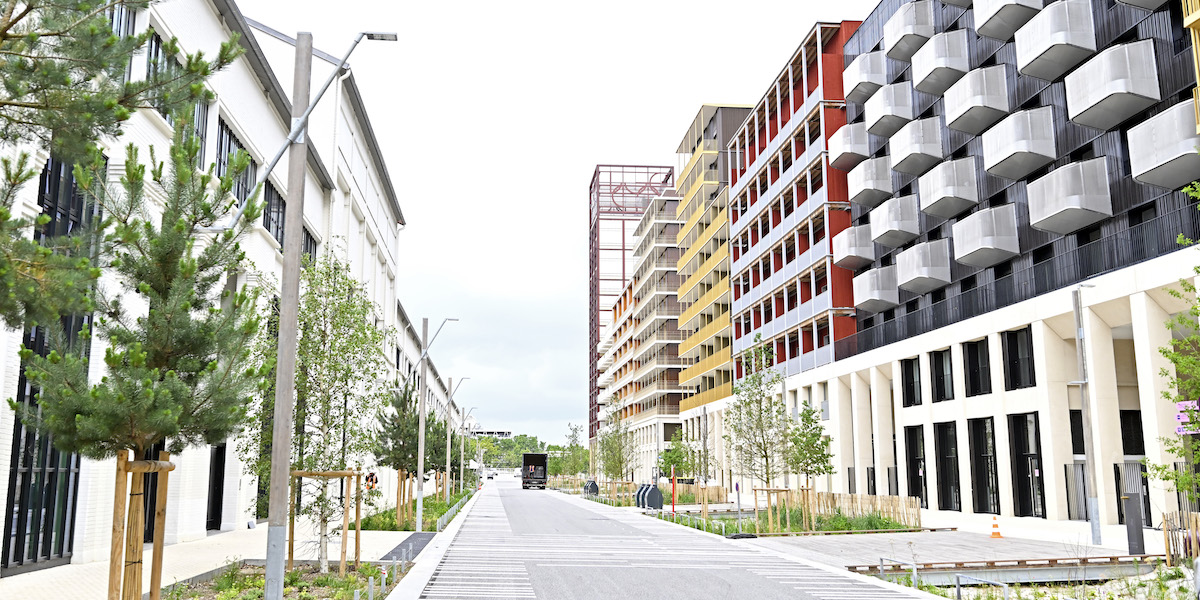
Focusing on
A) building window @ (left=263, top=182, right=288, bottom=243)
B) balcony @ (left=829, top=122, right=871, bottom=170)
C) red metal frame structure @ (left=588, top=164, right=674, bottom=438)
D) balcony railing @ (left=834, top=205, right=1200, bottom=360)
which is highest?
red metal frame structure @ (left=588, top=164, right=674, bottom=438)

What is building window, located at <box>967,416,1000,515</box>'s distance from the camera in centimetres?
3503

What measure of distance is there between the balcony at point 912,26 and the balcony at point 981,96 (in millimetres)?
5339

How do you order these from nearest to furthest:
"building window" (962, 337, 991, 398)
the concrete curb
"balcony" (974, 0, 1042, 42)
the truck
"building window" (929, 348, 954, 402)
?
the concrete curb < "balcony" (974, 0, 1042, 42) < "building window" (962, 337, 991, 398) < "building window" (929, 348, 954, 402) < the truck

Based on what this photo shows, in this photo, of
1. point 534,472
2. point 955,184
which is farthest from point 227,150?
point 534,472

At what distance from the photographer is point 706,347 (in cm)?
7969

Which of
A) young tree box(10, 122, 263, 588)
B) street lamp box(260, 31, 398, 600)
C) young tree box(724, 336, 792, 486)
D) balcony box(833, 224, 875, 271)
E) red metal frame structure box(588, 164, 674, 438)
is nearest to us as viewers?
young tree box(10, 122, 263, 588)

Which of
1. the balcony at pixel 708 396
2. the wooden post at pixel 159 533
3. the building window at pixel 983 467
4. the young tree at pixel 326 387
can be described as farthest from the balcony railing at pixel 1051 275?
the wooden post at pixel 159 533

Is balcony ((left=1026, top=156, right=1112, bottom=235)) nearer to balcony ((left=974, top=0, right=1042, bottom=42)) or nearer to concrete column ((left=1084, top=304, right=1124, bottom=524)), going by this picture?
concrete column ((left=1084, top=304, right=1124, bottom=524))

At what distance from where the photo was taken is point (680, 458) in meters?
68.3

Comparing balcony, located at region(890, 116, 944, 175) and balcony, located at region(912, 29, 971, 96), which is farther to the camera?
balcony, located at region(890, 116, 944, 175)

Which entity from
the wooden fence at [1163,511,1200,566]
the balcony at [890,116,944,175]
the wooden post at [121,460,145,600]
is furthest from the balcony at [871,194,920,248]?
the wooden post at [121,460,145,600]

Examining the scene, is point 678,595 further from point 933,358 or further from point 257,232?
point 933,358

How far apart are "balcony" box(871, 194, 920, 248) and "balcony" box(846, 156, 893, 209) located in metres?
1.95

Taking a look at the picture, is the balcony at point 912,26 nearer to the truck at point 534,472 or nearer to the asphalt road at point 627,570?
the asphalt road at point 627,570
